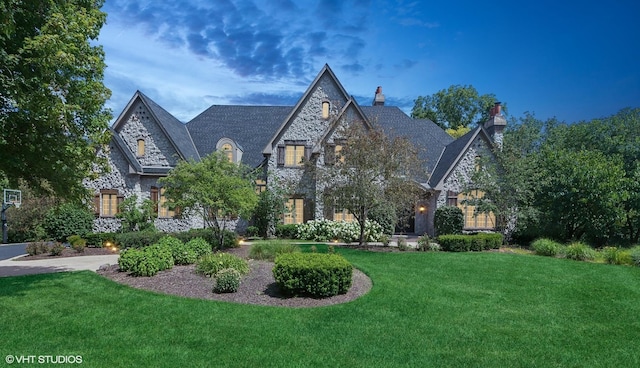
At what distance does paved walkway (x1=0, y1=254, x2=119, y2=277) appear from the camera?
453 inches

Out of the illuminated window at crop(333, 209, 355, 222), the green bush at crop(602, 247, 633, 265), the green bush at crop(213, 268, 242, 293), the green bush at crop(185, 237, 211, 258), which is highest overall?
the illuminated window at crop(333, 209, 355, 222)

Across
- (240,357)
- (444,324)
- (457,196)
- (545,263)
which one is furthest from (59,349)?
(457,196)

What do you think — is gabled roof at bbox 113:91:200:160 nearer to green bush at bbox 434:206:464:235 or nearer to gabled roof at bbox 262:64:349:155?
gabled roof at bbox 262:64:349:155

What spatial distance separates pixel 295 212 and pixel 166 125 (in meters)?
10.3

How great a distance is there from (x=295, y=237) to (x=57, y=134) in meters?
14.0

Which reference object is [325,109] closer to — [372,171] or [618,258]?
[372,171]

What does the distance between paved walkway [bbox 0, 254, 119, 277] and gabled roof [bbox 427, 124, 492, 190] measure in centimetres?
1870

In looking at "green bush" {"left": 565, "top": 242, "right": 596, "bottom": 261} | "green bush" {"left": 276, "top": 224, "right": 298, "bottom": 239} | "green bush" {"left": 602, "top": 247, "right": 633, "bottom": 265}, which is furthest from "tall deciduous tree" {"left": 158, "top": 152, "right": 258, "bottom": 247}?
"green bush" {"left": 602, "top": 247, "right": 633, "bottom": 265}

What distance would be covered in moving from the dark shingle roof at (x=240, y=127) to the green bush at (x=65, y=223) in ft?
27.8

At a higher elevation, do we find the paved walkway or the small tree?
the small tree

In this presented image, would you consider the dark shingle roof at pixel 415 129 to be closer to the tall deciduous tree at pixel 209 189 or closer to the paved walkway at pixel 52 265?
the tall deciduous tree at pixel 209 189

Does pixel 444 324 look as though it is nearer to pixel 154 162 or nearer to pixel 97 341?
pixel 97 341

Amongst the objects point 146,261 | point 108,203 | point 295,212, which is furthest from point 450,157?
point 108,203

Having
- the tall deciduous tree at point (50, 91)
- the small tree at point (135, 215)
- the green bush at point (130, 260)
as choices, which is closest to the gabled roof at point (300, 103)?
the small tree at point (135, 215)
